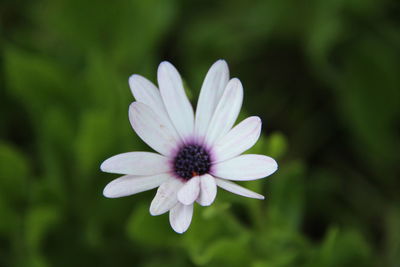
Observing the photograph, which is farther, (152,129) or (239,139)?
(152,129)

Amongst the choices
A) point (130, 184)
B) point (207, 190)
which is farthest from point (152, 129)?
point (207, 190)

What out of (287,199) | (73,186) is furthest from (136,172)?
(73,186)

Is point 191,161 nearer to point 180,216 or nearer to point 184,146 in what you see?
point 184,146

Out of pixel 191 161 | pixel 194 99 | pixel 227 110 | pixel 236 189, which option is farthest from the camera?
pixel 194 99

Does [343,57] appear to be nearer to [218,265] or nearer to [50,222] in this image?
[218,265]

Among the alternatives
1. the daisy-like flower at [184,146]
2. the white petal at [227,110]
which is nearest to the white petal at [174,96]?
the daisy-like flower at [184,146]

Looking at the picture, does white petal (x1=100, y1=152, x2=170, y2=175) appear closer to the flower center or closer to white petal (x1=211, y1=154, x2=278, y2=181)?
the flower center

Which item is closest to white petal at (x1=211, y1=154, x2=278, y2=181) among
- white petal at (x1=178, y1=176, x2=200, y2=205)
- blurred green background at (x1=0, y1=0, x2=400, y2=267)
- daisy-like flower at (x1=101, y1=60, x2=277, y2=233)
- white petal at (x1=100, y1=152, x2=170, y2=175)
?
daisy-like flower at (x1=101, y1=60, x2=277, y2=233)
